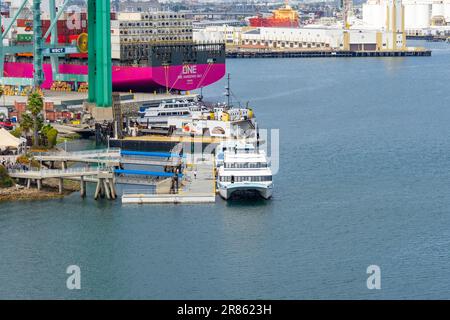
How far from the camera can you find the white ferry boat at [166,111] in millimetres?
31266

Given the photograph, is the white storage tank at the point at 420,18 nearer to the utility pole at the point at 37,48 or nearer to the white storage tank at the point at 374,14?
the white storage tank at the point at 374,14

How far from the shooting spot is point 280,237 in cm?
1978

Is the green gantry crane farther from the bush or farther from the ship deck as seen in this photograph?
the bush

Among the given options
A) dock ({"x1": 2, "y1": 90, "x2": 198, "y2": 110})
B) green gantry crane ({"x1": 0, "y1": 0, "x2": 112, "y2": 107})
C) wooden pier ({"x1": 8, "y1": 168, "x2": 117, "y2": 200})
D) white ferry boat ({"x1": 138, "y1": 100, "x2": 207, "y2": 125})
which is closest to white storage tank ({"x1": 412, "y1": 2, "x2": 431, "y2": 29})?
dock ({"x1": 2, "y1": 90, "x2": 198, "y2": 110})

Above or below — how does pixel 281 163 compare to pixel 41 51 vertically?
below

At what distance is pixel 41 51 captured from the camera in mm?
36344

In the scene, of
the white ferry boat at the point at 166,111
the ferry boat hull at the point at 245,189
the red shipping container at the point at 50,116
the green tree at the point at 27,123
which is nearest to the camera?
the ferry boat hull at the point at 245,189

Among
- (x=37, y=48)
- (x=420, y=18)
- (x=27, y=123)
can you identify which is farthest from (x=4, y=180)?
(x=420, y=18)

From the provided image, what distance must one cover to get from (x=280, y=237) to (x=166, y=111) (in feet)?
40.7

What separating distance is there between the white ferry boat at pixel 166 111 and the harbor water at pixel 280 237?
2691mm

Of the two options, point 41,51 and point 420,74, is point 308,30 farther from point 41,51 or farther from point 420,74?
point 41,51

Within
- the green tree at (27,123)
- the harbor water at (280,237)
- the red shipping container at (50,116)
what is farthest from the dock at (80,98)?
the green tree at (27,123)
